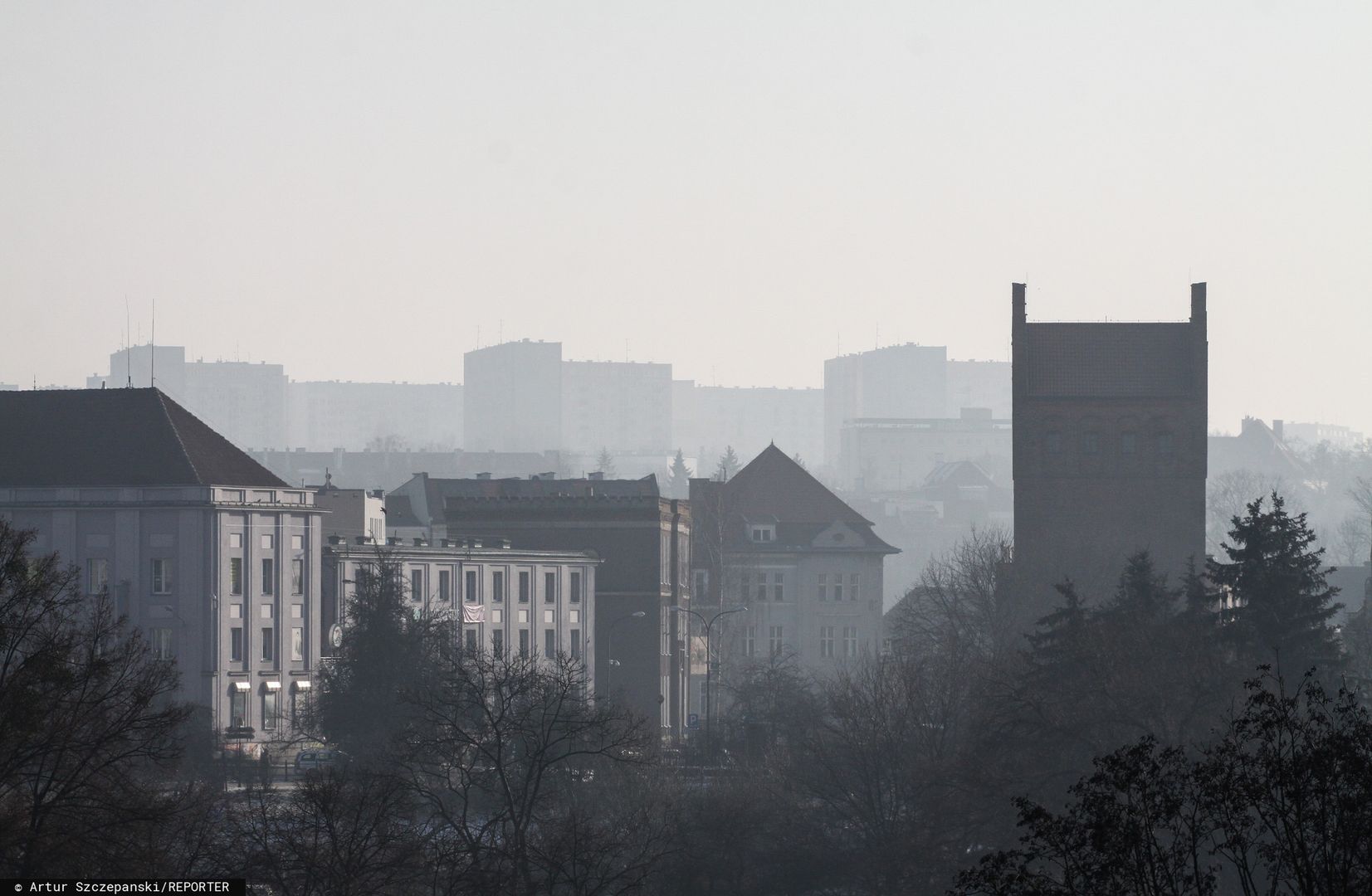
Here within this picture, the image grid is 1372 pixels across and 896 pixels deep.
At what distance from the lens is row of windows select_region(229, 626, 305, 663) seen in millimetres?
87062

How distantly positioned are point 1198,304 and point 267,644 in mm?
37898

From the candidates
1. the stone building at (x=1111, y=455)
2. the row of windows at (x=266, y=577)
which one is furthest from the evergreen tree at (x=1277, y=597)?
the row of windows at (x=266, y=577)

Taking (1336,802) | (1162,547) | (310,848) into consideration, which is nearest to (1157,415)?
(1162,547)

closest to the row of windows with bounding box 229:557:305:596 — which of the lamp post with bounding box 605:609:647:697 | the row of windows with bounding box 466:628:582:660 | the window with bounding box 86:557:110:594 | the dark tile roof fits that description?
the window with bounding box 86:557:110:594

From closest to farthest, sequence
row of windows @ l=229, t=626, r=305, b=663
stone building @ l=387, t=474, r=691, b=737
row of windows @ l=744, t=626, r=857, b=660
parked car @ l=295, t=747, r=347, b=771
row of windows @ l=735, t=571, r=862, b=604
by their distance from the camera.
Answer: parked car @ l=295, t=747, r=347, b=771, row of windows @ l=229, t=626, r=305, b=663, stone building @ l=387, t=474, r=691, b=737, row of windows @ l=744, t=626, r=857, b=660, row of windows @ l=735, t=571, r=862, b=604

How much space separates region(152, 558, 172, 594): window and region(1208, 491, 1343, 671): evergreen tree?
43013mm

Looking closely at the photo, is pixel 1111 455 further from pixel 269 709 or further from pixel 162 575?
pixel 162 575

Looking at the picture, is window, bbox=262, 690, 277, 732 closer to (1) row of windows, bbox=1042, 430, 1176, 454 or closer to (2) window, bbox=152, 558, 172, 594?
(2) window, bbox=152, 558, 172, 594

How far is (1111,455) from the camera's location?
89.5 metres

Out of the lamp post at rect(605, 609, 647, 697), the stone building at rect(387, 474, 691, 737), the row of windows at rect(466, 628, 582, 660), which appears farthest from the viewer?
the stone building at rect(387, 474, 691, 737)

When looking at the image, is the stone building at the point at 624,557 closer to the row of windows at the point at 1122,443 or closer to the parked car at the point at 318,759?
the row of windows at the point at 1122,443

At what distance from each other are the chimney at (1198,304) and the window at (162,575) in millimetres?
40045

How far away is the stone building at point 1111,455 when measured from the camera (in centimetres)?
8838

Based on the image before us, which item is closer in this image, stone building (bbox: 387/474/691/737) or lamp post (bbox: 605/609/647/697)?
lamp post (bbox: 605/609/647/697)
